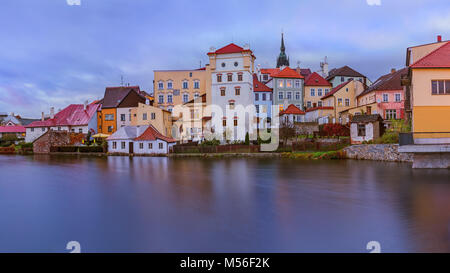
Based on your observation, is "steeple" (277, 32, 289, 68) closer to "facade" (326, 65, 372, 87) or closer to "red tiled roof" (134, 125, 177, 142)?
"facade" (326, 65, 372, 87)

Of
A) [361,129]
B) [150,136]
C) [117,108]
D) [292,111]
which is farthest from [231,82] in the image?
[361,129]

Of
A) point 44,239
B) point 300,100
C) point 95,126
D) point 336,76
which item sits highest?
point 336,76

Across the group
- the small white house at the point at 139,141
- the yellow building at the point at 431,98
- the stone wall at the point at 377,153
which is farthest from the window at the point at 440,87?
the small white house at the point at 139,141

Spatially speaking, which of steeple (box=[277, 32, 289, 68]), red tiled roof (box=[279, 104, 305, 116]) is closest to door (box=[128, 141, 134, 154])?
red tiled roof (box=[279, 104, 305, 116])

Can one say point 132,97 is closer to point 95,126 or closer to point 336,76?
point 95,126

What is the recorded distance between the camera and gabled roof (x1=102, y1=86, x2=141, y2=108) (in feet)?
155

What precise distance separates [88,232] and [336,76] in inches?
2052

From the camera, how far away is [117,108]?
46.0m

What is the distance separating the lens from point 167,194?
43.6 ft

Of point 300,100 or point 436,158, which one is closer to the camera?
point 436,158

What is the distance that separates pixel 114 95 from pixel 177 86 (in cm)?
1098

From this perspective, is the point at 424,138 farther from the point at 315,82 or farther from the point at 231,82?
the point at 315,82

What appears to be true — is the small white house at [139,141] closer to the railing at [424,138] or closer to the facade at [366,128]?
the facade at [366,128]
